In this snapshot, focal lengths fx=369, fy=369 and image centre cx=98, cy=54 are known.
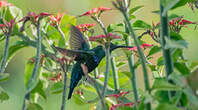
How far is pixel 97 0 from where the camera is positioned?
9.34 ft

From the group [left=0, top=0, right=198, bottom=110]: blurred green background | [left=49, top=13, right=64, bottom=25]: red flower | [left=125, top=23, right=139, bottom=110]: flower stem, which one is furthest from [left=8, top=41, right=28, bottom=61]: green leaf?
[left=0, top=0, right=198, bottom=110]: blurred green background

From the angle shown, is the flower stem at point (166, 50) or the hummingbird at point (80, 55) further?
the hummingbird at point (80, 55)

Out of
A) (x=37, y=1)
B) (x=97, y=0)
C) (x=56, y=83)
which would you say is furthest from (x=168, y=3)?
(x=37, y=1)

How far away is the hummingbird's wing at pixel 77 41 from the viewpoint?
2.71 ft

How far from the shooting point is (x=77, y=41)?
2.77ft

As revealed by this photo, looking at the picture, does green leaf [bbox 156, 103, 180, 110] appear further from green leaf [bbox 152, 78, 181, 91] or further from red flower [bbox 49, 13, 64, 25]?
red flower [bbox 49, 13, 64, 25]

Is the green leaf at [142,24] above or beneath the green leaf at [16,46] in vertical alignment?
above

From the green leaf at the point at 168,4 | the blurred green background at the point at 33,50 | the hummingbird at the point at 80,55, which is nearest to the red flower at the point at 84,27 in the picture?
the hummingbird at the point at 80,55

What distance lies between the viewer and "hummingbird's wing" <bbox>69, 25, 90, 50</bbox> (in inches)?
32.6

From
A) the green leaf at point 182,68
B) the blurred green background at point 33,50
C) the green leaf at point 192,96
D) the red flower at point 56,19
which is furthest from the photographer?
the blurred green background at point 33,50

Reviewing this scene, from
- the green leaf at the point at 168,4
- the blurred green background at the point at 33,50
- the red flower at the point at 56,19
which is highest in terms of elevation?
the green leaf at the point at 168,4

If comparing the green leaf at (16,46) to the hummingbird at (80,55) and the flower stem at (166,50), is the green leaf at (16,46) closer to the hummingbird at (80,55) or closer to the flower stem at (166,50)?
the hummingbird at (80,55)

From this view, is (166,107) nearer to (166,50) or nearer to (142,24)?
(166,50)

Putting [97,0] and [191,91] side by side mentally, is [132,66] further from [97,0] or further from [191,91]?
[97,0]
